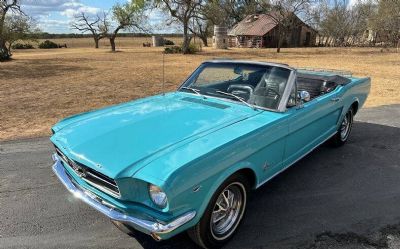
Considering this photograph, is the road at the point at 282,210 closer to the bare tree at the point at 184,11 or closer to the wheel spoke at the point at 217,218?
the wheel spoke at the point at 217,218

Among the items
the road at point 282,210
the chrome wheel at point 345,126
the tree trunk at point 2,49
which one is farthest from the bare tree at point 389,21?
the road at point 282,210

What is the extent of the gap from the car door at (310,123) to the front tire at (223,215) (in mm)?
892

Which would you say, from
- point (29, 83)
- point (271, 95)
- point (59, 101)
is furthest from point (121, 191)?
point (29, 83)

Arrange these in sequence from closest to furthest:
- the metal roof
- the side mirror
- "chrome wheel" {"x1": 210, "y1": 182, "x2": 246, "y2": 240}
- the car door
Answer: "chrome wheel" {"x1": 210, "y1": 182, "x2": 246, "y2": 240}
the car door
the side mirror
the metal roof

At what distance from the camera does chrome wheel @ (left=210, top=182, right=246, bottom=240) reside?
3.10 m

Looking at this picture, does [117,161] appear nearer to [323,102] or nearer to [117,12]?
[323,102]

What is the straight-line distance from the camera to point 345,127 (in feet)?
19.2

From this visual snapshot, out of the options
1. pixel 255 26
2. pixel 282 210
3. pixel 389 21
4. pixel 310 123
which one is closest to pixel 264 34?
pixel 255 26

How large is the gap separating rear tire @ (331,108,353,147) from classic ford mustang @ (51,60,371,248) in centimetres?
81

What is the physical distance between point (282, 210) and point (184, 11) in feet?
110

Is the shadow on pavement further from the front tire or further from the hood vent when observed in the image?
the hood vent

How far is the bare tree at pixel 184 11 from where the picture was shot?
34281 mm

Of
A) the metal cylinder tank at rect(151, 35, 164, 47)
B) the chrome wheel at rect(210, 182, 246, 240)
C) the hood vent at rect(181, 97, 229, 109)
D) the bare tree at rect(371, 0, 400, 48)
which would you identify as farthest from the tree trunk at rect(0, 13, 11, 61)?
the bare tree at rect(371, 0, 400, 48)

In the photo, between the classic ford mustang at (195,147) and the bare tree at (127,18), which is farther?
the bare tree at (127,18)
